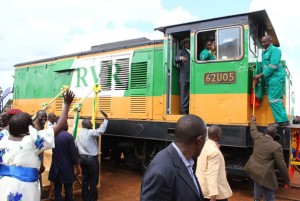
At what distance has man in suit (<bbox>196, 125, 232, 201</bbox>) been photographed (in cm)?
342

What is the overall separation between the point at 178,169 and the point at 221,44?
4762 millimetres

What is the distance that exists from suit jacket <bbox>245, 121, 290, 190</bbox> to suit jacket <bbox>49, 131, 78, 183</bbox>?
3.01 m

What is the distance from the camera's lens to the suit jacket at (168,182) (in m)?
1.73

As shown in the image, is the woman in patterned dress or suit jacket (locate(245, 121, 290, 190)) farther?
suit jacket (locate(245, 121, 290, 190))

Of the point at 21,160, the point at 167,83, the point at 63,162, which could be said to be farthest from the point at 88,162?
the point at 21,160

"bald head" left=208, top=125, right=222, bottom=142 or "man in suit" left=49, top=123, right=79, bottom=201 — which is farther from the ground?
"bald head" left=208, top=125, right=222, bottom=142

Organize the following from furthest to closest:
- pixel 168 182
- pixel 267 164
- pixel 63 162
A: pixel 63 162 → pixel 267 164 → pixel 168 182

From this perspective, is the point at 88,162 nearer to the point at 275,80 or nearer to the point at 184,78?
the point at 184,78

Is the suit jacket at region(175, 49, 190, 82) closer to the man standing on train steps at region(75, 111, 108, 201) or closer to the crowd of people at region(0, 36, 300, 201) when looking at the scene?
the crowd of people at region(0, 36, 300, 201)

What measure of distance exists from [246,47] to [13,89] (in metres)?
9.09

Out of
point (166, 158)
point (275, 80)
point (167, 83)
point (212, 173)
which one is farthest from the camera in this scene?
point (167, 83)

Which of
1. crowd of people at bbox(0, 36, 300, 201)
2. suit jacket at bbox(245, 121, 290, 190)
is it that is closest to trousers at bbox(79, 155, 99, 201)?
crowd of people at bbox(0, 36, 300, 201)

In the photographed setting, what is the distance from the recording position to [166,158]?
6.12 ft

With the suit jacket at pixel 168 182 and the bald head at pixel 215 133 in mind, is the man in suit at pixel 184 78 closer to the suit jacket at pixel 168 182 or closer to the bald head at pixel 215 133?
the bald head at pixel 215 133
